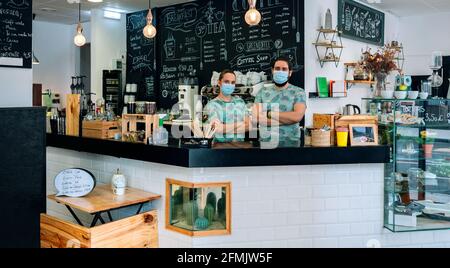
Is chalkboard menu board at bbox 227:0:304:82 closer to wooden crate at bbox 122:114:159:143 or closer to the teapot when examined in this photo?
wooden crate at bbox 122:114:159:143

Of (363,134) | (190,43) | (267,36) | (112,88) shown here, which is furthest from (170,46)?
(363,134)

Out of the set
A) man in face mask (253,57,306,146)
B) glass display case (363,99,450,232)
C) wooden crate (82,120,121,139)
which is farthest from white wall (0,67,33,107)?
glass display case (363,99,450,232)

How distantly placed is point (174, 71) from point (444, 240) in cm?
534

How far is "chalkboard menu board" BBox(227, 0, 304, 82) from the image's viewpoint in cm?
616

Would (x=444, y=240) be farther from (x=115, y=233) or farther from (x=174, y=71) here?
(x=174, y=71)

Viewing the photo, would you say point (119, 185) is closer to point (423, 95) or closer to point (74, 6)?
point (423, 95)

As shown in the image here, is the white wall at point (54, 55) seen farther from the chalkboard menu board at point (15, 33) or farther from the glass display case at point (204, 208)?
the glass display case at point (204, 208)

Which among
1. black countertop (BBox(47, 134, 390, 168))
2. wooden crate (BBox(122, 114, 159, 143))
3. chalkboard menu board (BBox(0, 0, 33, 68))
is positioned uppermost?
chalkboard menu board (BBox(0, 0, 33, 68))

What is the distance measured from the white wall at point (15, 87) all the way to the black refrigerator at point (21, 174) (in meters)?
1.59

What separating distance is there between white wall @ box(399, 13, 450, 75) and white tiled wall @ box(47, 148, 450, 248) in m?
5.45

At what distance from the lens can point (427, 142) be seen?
3818mm

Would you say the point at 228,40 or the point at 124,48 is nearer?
the point at 228,40

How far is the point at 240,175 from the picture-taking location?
3.22m
